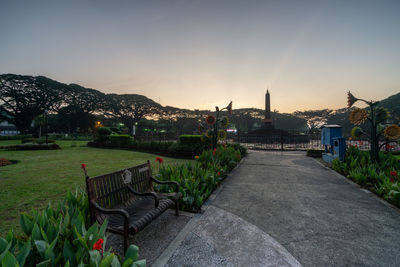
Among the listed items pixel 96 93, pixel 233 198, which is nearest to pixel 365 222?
pixel 233 198

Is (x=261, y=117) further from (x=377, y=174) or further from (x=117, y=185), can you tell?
(x=117, y=185)

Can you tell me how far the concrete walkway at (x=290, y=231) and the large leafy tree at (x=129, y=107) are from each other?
188 ft

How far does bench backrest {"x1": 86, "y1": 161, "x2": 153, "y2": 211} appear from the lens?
2.45 m

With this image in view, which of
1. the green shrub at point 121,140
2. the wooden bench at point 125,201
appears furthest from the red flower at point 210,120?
the green shrub at point 121,140

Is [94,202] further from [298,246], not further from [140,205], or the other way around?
[298,246]

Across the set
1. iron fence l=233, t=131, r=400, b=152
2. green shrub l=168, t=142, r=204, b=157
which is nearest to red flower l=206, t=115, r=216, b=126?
green shrub l=168, t=142, r=204, b=157

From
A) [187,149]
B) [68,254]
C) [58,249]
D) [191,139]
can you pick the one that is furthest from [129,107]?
[68,254]

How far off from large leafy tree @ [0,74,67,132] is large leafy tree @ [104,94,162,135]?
12.6 m

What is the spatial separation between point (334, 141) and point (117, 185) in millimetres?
9415

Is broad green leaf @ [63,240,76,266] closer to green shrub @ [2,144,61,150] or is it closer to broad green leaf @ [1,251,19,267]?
broad green leaf @ [1,251,19,267]

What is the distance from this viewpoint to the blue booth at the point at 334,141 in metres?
7.58

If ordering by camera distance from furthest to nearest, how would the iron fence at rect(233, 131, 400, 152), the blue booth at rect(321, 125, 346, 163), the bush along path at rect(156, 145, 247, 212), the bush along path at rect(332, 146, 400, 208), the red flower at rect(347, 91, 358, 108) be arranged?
the iron fence at rect(233, 131, 400, 152), the blue booth at rect(321, 125, 346, 163), the red flower at rect(347, 91, 358, 108), the bush along path at rect(332, 146, 400, 208), the bush along path at rect(156, 145, 247, 212)

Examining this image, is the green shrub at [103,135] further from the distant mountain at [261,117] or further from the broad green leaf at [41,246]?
the distant mountain at [261,117]

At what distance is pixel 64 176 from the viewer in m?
6.43
